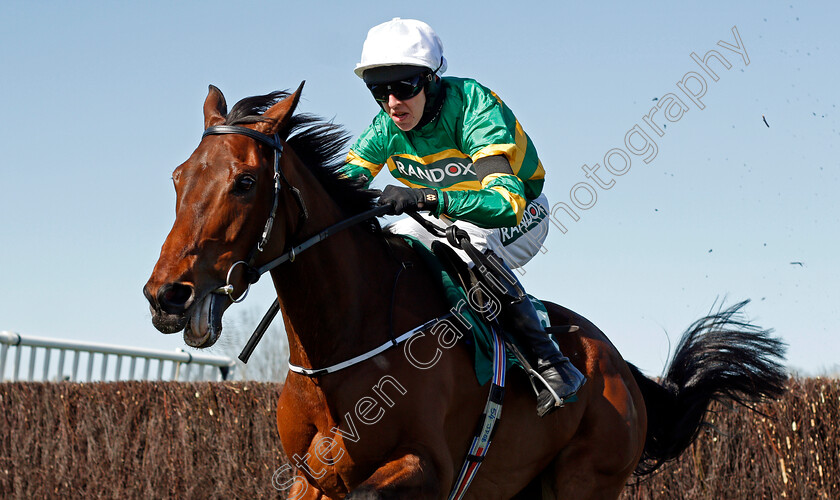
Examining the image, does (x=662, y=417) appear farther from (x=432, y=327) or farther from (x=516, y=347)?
(x=432, y=327)

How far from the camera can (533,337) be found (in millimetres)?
3828

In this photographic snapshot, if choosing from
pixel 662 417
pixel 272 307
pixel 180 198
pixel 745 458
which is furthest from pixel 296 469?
pixel 745 458

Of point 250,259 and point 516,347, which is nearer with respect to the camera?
point 250,259

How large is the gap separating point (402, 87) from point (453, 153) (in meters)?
0.44

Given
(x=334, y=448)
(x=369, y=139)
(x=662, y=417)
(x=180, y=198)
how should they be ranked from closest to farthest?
(x=180, y=198)
(x=334, y=448)
(x=369, y=139)
(x=662, y=417)

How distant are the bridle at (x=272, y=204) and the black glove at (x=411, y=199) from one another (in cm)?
40

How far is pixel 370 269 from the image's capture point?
345 cm

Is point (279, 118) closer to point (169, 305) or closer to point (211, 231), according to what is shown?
point (211, 231)

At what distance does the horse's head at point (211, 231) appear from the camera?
268cm

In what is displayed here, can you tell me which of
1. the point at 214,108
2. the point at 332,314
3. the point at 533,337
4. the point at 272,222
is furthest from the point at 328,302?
the point at 533,337

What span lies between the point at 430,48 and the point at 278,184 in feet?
3.88

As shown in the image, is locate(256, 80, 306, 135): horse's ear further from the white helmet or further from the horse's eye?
the white helmet

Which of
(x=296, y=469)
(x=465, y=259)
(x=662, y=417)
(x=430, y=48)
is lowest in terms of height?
(x=296, y=469)

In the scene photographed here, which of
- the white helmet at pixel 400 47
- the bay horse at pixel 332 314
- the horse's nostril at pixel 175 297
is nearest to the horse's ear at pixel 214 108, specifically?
the bay horse at pixel 332 314
